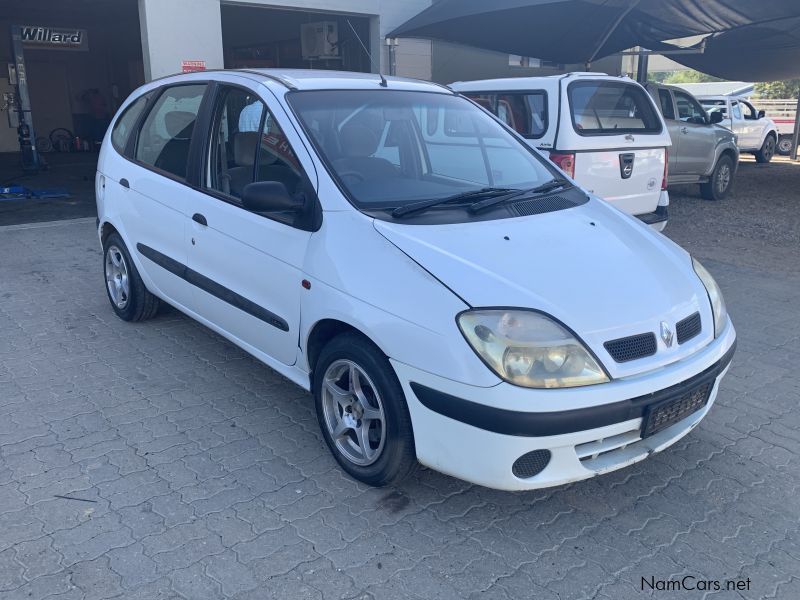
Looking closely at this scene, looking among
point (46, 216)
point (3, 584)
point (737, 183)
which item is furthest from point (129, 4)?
point (3, 584)

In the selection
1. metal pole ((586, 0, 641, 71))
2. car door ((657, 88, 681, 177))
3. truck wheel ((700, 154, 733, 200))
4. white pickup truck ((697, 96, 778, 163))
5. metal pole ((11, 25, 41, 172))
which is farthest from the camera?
white pickup truck ((697, 96, 778, 163))

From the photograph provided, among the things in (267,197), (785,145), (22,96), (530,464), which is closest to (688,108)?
(267,197)

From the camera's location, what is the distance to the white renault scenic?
268 centimetres

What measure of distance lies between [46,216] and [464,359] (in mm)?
8639

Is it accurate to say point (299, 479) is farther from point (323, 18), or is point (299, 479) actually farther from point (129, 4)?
point (129, 4)

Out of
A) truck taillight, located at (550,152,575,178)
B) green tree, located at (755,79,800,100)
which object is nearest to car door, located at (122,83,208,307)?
truck taillight, located at (550,152,575,178)

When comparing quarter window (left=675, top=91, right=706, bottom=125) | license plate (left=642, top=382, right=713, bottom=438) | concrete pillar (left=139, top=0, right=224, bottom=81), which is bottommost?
license plate (left=642, top=382, right=713, bottom=438)

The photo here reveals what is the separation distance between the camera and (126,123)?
204 inches

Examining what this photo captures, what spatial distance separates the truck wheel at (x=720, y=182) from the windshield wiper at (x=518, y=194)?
860 centimetres

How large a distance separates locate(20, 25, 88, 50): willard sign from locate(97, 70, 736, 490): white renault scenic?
45.8ft

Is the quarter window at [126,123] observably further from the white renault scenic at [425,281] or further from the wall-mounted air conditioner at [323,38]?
the wall-mounted air conditioner at [323,38]

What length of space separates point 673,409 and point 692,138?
9.13 m

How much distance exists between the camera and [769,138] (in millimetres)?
18453

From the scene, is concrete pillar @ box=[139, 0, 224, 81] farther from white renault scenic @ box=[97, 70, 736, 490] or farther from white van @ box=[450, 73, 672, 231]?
white renault scenic @ box=[97, 70, 736, 490]
